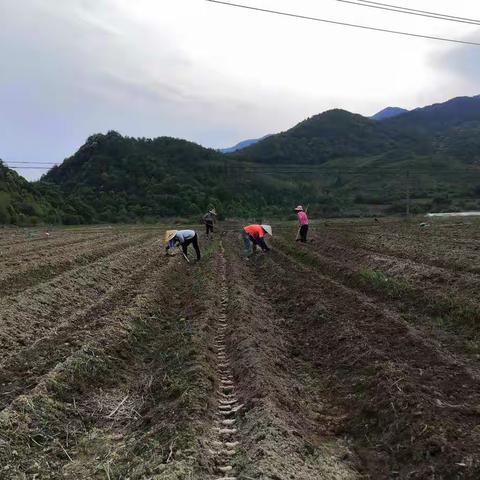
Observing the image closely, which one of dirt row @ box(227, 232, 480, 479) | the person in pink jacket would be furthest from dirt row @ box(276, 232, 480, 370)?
the person in pink jacket

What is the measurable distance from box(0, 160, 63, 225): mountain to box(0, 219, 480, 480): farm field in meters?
46.5

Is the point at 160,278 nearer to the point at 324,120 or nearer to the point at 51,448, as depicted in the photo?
the point at 51,448

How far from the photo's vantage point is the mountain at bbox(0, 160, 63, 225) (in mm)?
54594

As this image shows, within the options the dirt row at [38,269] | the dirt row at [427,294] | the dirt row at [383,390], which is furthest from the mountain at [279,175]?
the dirt row at [383,390]

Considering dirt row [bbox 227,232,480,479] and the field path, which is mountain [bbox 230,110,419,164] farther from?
the field path

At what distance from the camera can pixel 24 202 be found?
60000mm

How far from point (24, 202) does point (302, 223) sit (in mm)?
48184

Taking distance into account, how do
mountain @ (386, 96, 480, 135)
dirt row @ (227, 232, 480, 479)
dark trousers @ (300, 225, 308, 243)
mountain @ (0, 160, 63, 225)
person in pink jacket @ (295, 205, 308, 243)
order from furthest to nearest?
1. mountain @ (386, 96, 480, 135)
2. mountain @ (0, 160, 63, 225)
3. dark trousers @ (300, 225, 308, 243)
4. person in pink jacket @ (295, 205, 308, 243)
5. dirt row @ (227, 232, 480, 479)

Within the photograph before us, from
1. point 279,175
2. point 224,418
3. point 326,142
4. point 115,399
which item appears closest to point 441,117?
point 326,142

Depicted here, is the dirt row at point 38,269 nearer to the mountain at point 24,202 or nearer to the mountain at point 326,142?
the mountain at point 24,202

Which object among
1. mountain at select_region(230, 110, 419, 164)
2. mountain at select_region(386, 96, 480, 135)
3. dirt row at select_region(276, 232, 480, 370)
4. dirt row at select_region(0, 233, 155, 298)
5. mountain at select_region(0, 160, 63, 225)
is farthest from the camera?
mountain at select_region(230, 110, 419, 164)

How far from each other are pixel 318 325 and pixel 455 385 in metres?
3.57

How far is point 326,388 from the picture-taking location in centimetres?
621

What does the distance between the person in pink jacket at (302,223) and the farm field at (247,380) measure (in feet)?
28.5
